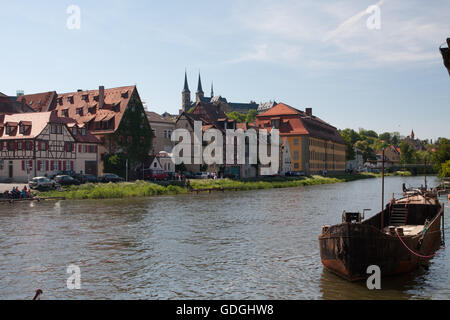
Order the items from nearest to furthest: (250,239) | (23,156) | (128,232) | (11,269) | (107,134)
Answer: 1. (11,269)
2. (250,239)
3. (128,232)
4. (23,156)
5. (107,134)

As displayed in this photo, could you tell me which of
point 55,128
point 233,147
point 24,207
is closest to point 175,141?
point 233,147

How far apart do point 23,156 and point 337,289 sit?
5339cm

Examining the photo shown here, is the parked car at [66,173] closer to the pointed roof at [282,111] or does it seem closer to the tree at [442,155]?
the pointed roof at [282,111]

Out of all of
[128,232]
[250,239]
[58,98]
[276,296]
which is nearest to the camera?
[276,296]

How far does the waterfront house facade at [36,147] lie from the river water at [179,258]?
A: 23.5m

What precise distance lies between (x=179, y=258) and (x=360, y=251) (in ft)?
27.3

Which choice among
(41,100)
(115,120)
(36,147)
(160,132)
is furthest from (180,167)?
(36,147)

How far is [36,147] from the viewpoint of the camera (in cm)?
6169

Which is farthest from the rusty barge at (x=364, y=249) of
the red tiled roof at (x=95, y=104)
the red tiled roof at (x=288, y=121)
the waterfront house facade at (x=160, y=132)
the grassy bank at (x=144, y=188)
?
the red tiled roof at (x=288, y=121)

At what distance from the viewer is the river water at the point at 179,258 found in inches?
662

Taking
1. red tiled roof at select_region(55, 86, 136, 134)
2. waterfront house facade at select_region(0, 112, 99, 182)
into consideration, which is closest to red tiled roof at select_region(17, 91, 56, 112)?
red tiled roof at select_region(55, 86, 136, 134)

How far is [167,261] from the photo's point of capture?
21.5m

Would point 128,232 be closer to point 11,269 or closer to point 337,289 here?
point 11,269

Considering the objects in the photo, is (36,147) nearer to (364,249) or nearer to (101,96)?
(101,96)
